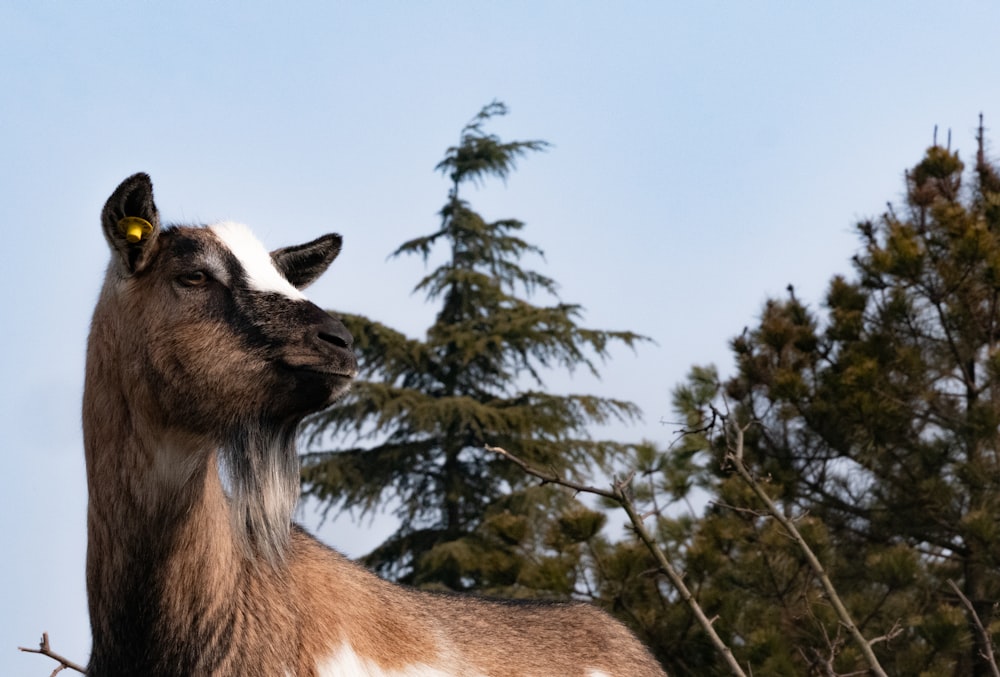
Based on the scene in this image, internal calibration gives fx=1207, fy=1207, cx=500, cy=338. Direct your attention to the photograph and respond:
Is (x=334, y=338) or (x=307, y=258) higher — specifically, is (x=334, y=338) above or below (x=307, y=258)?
below

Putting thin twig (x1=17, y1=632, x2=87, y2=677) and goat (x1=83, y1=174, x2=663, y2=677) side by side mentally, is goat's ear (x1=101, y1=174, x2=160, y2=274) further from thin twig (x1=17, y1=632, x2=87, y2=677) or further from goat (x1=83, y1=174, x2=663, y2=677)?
thin twig (x1=17, y1=632, x2=87, y2=677)

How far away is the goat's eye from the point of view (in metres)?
4.67

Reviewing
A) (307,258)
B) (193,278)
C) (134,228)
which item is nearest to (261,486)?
(193,278)

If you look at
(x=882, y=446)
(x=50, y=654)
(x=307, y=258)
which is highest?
(x=882, y=446)

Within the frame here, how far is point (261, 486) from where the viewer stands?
4730mm

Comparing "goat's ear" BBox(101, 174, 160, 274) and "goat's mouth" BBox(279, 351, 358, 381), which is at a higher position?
"goat's ear" BBox(101, 174, 160, 274)

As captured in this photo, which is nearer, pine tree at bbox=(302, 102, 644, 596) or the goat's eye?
the goat's eye

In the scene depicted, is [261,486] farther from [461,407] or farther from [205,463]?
[461,407]

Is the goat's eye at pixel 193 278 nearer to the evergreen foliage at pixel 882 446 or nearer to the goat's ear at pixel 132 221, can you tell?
the goat's ear at pixel 132 221

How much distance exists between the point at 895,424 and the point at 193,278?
1161 centimetres

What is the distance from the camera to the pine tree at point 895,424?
500 inches

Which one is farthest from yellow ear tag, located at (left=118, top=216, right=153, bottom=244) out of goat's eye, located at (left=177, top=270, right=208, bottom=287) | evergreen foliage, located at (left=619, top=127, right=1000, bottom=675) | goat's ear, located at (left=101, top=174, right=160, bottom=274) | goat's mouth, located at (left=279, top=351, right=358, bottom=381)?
evergreen foliage, located at (left=619, top=127, right=1000, bottom=675)

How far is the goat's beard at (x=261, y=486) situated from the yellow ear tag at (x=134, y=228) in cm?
87

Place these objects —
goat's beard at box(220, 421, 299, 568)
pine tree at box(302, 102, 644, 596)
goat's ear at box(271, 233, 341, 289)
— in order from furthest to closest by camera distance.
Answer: pine tree at box(302, 102, 644, 596), goat's ear at box(271, 233, 341, 289), goat's beard at box(220, 421, 299, 568)
